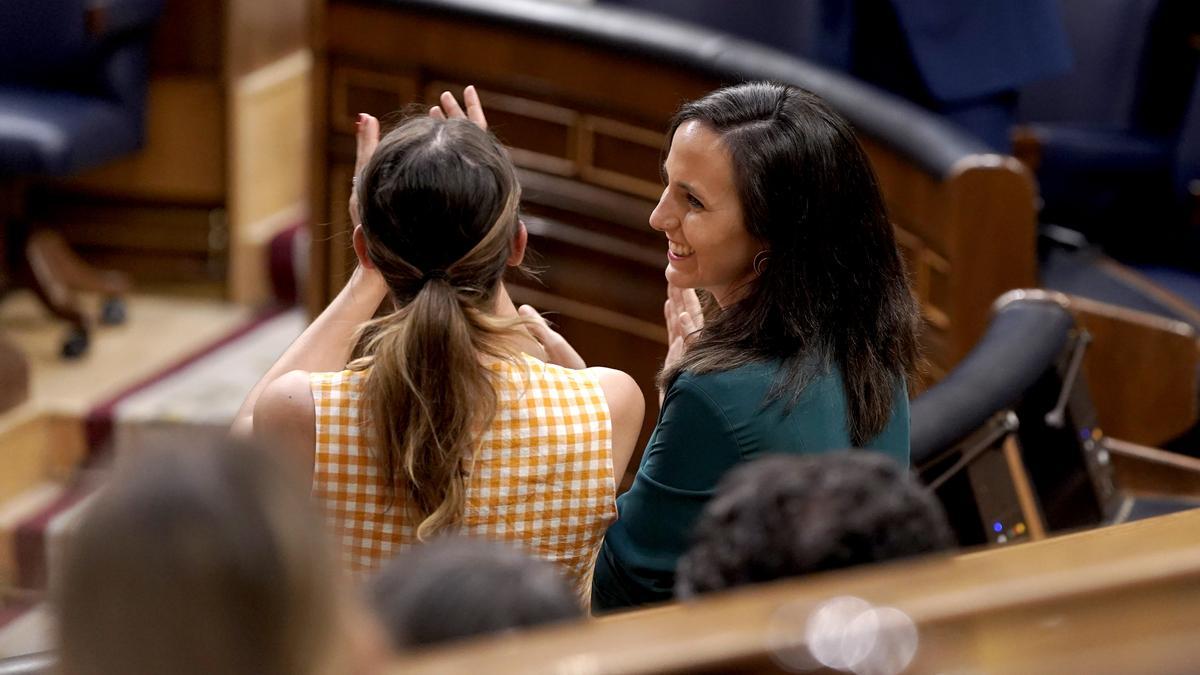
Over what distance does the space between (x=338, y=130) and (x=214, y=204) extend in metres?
0.67

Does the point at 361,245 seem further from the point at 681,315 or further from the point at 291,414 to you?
the point at 681,315

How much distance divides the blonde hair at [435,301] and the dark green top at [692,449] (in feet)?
0.45

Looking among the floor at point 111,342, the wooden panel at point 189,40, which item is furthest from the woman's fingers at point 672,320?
the wooden panel at point 189,40

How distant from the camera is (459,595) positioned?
592 millimetres

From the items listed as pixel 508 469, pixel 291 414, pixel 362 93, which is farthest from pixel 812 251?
pixel 362 93

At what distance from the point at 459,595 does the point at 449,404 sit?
0.57m

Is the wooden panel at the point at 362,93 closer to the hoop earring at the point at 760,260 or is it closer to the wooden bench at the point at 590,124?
the wooden bench at the point at 590,124

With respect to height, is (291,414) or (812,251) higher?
(812,251)

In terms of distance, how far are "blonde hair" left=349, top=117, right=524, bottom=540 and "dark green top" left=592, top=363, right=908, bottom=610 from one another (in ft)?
0.45

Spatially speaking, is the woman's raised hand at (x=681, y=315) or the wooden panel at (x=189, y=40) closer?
the woman's raised hand at (x=681, y=315)

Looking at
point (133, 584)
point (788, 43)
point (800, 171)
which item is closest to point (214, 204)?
point (788, 43)

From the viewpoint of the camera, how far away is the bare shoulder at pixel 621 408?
1.22 m

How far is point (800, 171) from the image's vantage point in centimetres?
130

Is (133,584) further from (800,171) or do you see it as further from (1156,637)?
(800,171)
